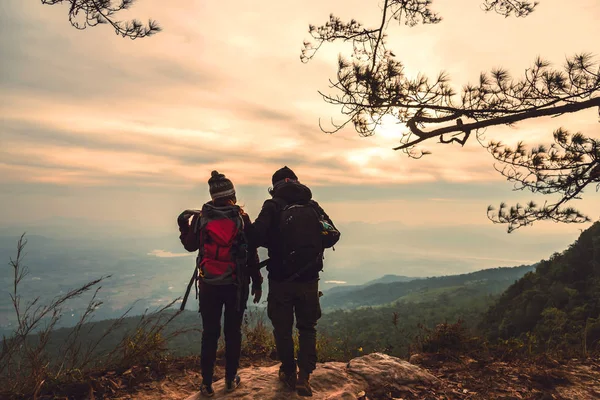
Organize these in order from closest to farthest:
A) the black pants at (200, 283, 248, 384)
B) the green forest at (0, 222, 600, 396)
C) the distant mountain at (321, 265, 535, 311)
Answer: the black pants at (200, 283, 248, 384) → the green forest at (0, 222, 600, 396) → the distant mountain at (321, 265, 535, 311)

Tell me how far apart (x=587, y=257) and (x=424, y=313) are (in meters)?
33.2

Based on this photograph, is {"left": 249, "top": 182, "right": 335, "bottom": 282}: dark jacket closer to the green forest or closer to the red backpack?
the red backpack

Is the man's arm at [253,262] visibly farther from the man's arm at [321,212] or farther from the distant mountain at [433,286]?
the distant mountain at [433,286]

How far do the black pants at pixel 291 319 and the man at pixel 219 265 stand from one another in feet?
1.35

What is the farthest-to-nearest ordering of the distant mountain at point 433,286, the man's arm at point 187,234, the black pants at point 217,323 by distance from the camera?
the distant mountain at point 433,286 → the man's arm at point 187,234 → the black pants at point 217,323

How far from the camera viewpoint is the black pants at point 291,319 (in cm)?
374

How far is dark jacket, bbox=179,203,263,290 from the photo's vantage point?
Answer: 3.66 metres

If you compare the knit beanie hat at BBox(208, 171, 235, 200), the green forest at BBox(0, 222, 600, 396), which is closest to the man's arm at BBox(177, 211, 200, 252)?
the knit beanie hat at BBox(208, 171, 235, 200)

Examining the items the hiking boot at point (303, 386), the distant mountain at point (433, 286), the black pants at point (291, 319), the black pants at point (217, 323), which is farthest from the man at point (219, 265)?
the distant mountain at point (433, 286)

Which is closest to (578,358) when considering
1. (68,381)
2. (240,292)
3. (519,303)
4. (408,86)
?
(408,86)

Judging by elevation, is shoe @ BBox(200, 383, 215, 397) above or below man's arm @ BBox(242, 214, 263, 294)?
below

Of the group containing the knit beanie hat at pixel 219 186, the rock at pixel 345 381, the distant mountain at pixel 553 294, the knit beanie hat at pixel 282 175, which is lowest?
the distant mountain at pixel 553 294

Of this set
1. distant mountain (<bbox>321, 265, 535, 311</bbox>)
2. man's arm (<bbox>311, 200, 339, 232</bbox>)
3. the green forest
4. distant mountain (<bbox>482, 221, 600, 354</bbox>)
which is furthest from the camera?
distant mountain (<bbox>321, 265, 535, 311</bbox>)

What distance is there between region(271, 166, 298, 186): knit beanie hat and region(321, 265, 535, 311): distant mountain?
92455 mm
